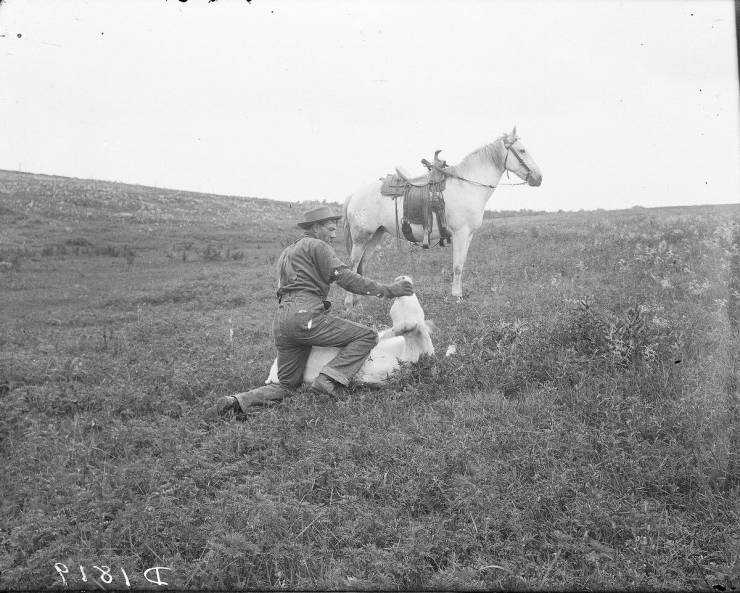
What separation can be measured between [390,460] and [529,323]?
11.7 feet

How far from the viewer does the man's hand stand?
22.6 feet

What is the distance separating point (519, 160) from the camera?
11984 millimetres

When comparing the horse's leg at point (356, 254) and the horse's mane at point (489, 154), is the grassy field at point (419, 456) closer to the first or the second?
the horse's leg at point (356, 254)

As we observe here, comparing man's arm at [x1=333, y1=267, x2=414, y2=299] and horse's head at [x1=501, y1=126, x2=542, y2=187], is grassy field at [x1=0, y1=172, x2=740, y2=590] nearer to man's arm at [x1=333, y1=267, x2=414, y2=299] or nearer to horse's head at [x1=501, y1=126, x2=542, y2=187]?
man's arm at [x1=333, y1=267, x2=414, y2=299]

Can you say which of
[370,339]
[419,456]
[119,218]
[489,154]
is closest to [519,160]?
[489,154]

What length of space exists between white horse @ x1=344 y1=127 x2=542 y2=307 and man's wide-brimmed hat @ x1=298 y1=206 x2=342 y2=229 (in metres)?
4.63

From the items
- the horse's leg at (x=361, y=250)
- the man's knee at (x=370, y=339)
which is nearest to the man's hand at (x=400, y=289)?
the man's knee at (x=370, y=339)

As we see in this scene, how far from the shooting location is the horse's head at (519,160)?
12.0 m

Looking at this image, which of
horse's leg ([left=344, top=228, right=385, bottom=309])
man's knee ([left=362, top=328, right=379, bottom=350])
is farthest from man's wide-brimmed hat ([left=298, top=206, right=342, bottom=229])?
horse's leg ([left=344, top=228, right=385, bottom=309])

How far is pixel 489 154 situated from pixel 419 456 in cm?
820

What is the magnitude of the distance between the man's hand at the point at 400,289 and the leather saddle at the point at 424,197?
491 centimetres

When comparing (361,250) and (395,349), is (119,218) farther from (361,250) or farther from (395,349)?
(395,349)

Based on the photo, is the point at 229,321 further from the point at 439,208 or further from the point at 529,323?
the point at 529,323

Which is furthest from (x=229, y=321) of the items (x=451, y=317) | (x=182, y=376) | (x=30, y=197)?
(x=30, y=197)
